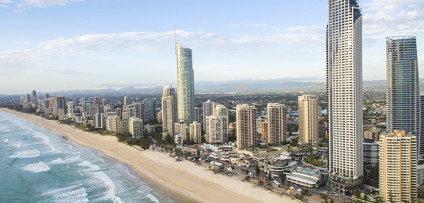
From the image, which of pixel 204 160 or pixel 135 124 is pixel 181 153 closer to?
pixel 204 160

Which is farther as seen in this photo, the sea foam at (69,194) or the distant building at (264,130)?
the distant building at (264,130)

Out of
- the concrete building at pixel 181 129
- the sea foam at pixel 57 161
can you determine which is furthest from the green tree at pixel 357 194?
the sea foam at pixel 57 161

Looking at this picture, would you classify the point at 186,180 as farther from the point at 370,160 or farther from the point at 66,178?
the point at 370,160

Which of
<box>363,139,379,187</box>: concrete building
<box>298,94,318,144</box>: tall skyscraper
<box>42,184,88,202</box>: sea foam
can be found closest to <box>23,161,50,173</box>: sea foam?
<box>42,184,88,202</box>: sea foam

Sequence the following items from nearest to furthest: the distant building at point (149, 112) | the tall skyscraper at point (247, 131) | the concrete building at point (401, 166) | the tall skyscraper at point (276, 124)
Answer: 1. the concrete building at point (401, 166)
2. the tall skyscraper at point (247, 131)
3. the tall skyscraper at point (276, 124)
4. the distant building at point (149, 112)

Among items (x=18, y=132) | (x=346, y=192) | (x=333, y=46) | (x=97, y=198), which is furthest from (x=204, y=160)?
(x=18, y=132)

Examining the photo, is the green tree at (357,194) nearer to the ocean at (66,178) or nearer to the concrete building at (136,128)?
the ocean at (66,178)
